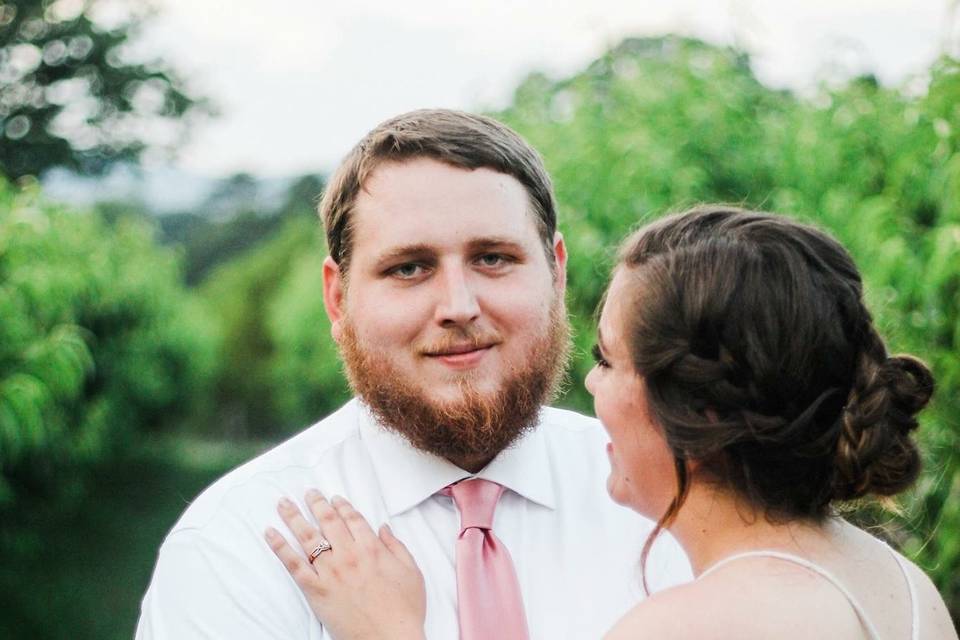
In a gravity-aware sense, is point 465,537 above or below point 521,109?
above

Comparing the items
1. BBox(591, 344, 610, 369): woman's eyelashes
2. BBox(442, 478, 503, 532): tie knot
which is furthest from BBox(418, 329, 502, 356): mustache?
BBox(591, 344, 610, 369): woman's eyelashes

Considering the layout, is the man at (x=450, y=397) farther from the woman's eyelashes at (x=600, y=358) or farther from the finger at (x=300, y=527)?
the woman's eyelashes at (x=600, y=358)

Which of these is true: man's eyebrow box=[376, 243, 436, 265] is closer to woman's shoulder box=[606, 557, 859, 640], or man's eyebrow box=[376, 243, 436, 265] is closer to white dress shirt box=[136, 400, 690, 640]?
white dress shirt box=[136, 400, 690, 640]

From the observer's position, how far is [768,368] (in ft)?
5.53

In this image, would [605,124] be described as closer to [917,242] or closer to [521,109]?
[521,109]

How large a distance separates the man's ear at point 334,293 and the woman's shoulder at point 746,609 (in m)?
1.16

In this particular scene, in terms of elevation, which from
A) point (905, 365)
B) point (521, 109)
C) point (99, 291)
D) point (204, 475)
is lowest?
point (204, 475)

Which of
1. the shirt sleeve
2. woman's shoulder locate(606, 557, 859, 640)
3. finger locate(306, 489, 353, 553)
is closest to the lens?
woman's shoulder locate(606, 557, 859, 640)

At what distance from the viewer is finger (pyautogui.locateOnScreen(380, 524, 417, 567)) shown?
2.17m

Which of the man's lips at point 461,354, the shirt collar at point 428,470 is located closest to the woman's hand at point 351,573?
the shirt collar at point 428,470

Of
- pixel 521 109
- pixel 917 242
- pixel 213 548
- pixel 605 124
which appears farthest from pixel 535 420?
pixel 521 109

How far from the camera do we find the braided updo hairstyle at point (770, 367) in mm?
1698

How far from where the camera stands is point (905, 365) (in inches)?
72.4

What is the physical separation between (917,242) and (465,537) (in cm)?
286
